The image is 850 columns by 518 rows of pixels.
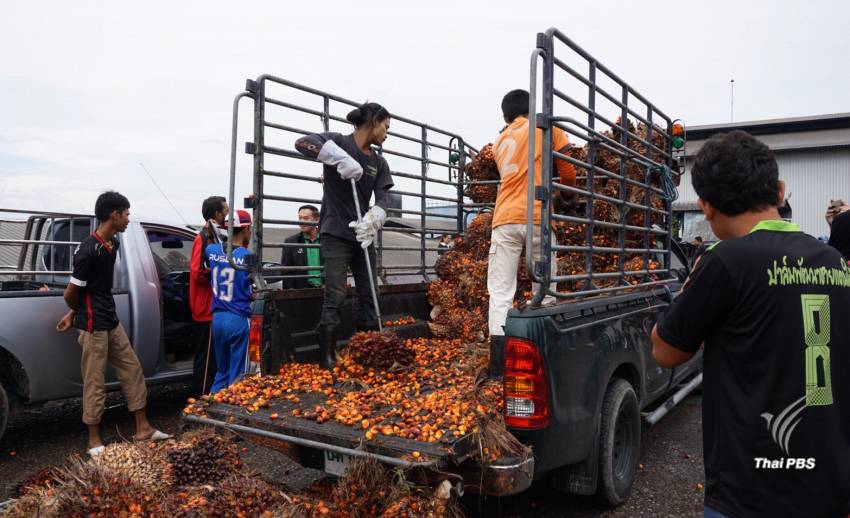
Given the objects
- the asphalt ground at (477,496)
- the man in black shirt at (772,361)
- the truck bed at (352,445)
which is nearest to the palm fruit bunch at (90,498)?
the truck bed at (352,445)

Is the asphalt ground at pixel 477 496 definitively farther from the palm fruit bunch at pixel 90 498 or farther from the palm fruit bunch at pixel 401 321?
the palm fruit bunch at pixel 401 321

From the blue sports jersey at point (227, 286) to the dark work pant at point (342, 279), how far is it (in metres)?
1.10

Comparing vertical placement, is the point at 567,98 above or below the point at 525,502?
above

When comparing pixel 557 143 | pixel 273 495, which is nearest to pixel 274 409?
pixel 273 495

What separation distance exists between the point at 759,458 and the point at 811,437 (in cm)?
A: 15

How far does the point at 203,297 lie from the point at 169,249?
151 centimetres

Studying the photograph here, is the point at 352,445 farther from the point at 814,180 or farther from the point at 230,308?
the point at 814,180

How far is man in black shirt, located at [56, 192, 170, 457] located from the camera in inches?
190

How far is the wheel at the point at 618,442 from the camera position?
3463 millimetres

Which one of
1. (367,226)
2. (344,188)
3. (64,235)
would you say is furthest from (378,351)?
(64,235)

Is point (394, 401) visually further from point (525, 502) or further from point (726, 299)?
point (726, 299)

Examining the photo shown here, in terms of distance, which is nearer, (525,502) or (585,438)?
(585,438)

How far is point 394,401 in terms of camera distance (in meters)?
3.46

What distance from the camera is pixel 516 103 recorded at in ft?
14.7
